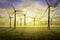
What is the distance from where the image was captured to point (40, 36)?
26.9 metres

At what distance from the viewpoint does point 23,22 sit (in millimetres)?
26906

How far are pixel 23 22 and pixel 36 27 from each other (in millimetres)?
284

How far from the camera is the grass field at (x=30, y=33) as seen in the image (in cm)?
2691

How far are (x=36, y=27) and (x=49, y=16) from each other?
35 centimetres

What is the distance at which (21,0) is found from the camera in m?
27.0

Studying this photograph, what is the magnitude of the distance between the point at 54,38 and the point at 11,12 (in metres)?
1.02

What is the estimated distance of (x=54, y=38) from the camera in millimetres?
26906

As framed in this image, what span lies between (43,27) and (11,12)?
0.72 m

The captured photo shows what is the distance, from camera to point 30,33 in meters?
26.9

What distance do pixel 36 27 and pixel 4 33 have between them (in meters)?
0.66

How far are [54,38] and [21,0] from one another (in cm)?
102

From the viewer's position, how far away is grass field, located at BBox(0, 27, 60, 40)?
2691 cm

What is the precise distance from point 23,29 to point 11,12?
43 cm

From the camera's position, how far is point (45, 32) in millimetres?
26922
